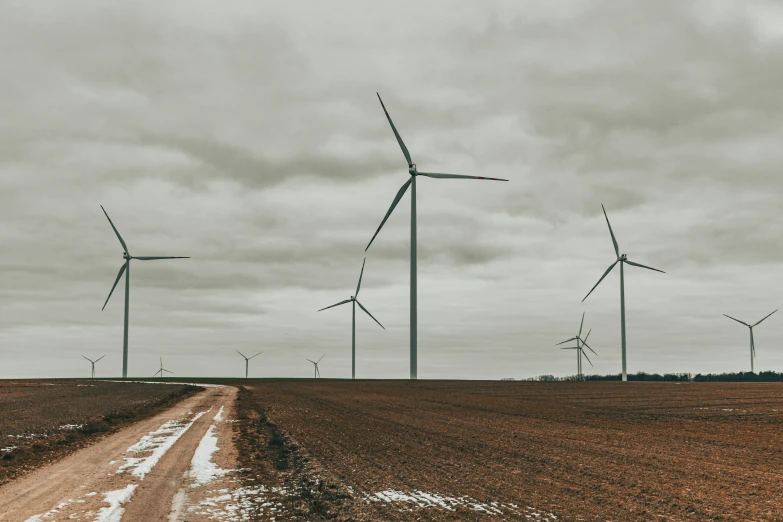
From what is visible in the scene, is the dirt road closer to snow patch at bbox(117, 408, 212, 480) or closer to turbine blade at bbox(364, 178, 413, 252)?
snow patch at bbox(117, 408, 212, 480)

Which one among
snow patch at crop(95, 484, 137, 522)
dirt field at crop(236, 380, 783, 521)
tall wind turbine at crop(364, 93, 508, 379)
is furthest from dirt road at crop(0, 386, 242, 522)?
tall wind turbine at crop(364, 93, 508, 379)

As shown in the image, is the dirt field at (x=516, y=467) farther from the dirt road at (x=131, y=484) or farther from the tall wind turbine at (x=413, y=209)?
the tall wind turbine at (x=413, y=209)

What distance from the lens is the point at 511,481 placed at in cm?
1711

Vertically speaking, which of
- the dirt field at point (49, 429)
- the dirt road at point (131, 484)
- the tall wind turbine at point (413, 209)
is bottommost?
the dirt field at point (49, 429)

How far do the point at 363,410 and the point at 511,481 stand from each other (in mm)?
26071

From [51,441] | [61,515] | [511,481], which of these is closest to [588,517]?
[511,481]

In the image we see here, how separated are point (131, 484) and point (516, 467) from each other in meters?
9.82

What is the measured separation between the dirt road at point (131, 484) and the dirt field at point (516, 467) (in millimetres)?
1259

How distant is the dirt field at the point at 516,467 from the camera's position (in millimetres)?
14125

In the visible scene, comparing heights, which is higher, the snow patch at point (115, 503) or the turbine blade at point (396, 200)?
the turbine blade at point (396, 200)

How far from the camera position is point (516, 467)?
19.4 m

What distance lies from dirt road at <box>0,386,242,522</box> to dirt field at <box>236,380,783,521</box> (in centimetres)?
126

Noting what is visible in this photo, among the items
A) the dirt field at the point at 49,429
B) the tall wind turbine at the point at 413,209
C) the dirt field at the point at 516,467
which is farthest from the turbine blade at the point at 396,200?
the dirt field at the point at 516,467

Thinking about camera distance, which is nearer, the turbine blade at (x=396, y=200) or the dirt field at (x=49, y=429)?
the dirt field at (x=49, y=429)
